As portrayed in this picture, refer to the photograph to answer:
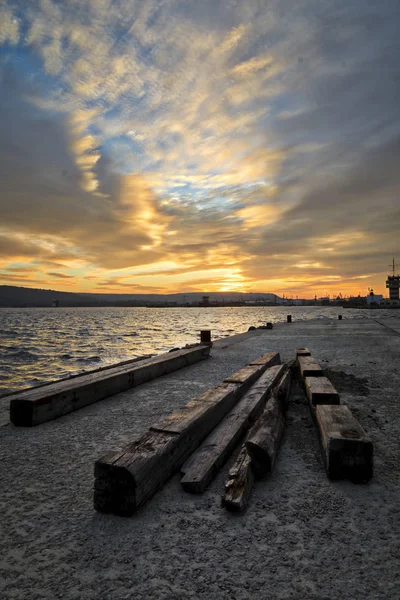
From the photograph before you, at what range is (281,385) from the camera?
4949mm

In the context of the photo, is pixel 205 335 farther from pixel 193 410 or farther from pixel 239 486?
pixel 239 486

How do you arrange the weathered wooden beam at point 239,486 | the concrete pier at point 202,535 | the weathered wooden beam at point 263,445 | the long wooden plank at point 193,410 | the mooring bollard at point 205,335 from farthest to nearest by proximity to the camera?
the mooring bollard at point 205,335 < the long wooden plank at point 193,410 < the weathered wooden beam at point 263,445 < the weathered wooden beam at point 239,486 < the concrete pier at point 202,535

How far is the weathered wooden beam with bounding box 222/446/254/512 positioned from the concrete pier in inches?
3.0

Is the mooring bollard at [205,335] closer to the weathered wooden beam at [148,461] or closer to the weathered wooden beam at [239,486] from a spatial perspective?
the weathered wooden beam at [148,461]

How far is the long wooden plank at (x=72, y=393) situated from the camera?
4.34m

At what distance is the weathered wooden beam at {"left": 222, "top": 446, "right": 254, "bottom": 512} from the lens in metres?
2.40

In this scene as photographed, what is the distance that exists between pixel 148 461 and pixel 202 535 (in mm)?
615

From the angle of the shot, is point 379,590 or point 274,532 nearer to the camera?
point 379,590

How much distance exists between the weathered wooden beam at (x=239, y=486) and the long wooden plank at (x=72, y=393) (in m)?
2.78

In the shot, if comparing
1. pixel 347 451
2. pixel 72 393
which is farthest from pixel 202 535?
pixel 72 393

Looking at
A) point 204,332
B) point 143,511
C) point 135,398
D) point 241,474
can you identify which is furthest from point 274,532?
point 204,332

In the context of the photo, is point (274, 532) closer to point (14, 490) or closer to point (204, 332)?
point (14, 490)

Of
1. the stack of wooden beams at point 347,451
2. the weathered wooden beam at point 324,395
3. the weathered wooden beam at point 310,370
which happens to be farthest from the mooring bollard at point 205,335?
the stack of wooden beams at point 347,451

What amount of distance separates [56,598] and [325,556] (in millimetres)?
1421
